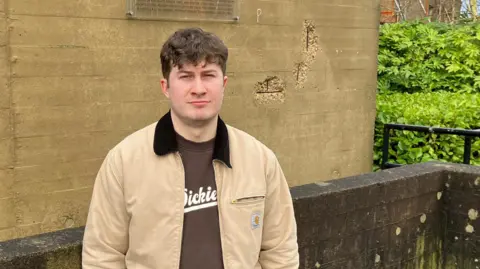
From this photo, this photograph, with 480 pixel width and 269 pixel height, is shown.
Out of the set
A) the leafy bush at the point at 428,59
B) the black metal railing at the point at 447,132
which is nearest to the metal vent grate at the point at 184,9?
the black metal railing at the point at 447,132

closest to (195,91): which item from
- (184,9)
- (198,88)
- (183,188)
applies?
(198,88)

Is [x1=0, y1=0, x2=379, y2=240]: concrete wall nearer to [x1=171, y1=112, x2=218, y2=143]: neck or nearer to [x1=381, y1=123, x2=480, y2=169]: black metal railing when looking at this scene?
[x1=381, y1=123, x2=480, y2=169]: black metal railing

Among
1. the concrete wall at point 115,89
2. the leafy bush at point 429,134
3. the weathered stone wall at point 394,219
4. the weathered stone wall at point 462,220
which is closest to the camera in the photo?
the weathered stone wall at point 394,219

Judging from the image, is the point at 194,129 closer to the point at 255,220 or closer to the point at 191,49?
the point at 191,49

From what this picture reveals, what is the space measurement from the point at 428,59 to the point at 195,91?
10513mm

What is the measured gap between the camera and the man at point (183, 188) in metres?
2.30

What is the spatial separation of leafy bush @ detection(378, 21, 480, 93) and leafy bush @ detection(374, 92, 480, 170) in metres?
2.65

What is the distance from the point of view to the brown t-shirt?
2.36m

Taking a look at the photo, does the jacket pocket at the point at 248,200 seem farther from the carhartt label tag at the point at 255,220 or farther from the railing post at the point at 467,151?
the railing post at the point at 467,151

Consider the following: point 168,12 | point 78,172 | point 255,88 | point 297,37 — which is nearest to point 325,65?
point 297,37

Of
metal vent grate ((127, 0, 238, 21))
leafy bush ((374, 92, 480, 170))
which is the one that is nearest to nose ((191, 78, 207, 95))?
metal vent grate ((127, 0, 238, 21))

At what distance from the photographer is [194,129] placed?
7.78ft

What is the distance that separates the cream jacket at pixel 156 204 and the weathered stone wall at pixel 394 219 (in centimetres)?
142

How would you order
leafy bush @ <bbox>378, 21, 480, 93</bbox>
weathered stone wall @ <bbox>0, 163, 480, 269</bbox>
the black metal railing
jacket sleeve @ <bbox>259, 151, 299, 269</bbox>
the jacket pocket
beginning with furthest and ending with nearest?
leafy bush @ <bbox>378, 21, 480, 93</bbox> → the black metal railing → weathered stone wall @ <bbox>0, 163, 480, 269</bbox> → jacket sleeve @ <bbox>259, 151, 299, 269</bbox> → the jacket pocket
